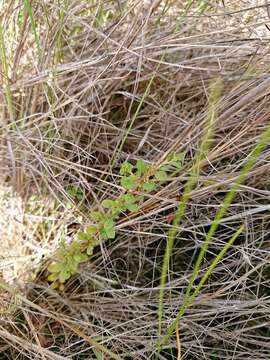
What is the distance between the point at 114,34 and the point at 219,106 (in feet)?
1.16

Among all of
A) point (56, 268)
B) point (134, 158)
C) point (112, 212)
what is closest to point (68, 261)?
point (56, 268)

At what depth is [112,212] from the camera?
943 mm

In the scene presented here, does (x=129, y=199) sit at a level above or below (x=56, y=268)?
above

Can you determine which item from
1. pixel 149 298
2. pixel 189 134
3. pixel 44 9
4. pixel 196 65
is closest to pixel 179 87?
pixel 196 65

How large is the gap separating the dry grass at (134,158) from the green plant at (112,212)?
0.05 meters

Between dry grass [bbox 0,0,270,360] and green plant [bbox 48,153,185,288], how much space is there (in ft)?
0.18

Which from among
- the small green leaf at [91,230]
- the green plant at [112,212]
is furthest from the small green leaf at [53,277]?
the small green leaf at [91,230]

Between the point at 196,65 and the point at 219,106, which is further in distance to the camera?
the point at 196,65

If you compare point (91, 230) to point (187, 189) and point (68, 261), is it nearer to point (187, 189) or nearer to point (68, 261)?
point (68, 261)

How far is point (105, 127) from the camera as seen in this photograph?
1.17m

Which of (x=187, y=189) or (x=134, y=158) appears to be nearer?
(x=187, y=189)

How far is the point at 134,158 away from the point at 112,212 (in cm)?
23

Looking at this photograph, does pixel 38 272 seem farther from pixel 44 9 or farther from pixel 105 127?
pixel 44 9

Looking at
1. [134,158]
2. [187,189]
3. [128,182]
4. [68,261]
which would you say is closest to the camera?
[187,189]
